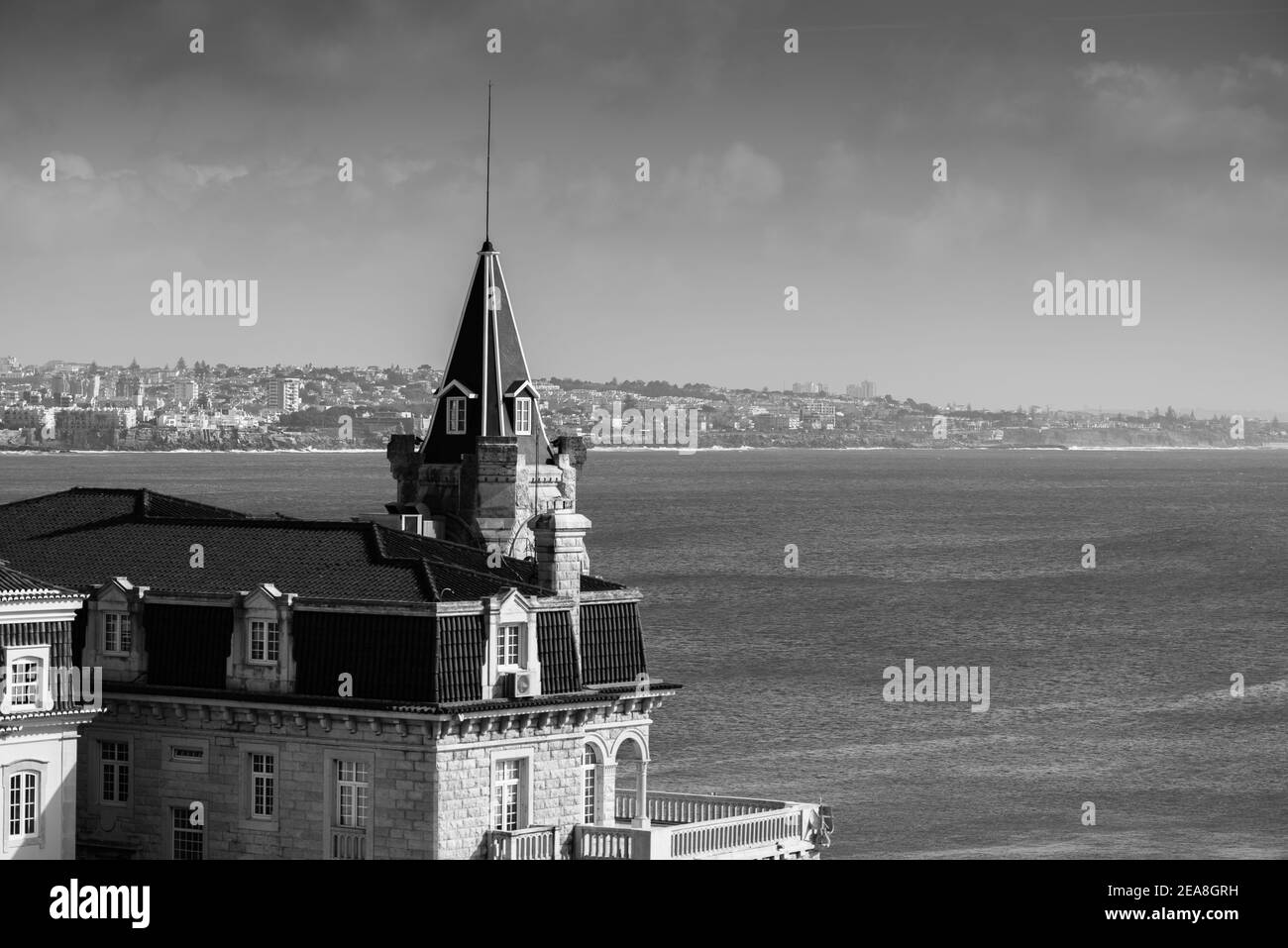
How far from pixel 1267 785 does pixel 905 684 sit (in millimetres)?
27729

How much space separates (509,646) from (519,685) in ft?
3.13

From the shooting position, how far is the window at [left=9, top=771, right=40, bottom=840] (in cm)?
5088

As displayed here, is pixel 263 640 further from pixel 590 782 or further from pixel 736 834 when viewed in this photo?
pixel 736 834

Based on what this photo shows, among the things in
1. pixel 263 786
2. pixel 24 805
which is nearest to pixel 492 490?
pixel 263 786

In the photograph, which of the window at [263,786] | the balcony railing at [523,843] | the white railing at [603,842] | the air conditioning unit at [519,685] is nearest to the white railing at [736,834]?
the white railing at [603,842]

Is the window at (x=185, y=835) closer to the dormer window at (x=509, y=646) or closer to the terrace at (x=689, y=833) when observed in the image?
the terrace at (x=689, y=833)

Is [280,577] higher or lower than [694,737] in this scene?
higher

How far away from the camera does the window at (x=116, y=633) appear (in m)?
54.8

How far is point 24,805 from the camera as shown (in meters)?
51.1

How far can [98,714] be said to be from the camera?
53.4m
